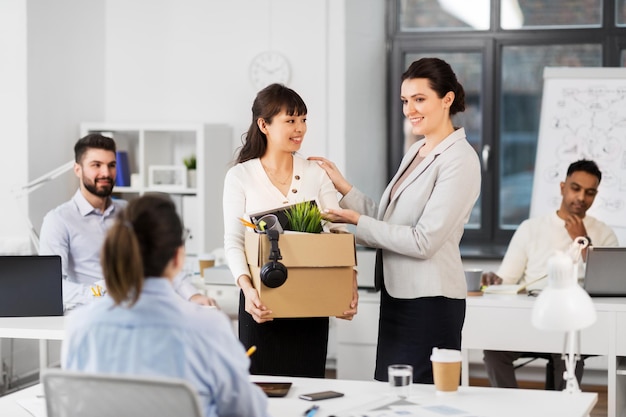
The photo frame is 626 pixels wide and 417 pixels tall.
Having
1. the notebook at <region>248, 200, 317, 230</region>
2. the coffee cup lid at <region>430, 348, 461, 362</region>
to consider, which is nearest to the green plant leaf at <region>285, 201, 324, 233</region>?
the notebook at <region>248, 200, 317, 230</region>

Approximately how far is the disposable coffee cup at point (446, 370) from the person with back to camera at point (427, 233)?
0.41 m

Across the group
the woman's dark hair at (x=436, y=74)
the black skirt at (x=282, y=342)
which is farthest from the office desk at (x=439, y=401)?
the woman's dark hair at (x=436, y=74)

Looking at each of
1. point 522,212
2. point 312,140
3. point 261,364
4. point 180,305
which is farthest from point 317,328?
point 522,212

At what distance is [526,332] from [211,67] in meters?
3.04

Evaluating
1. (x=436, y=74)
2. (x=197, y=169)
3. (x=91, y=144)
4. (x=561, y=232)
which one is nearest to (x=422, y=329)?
(x=436, y=74)

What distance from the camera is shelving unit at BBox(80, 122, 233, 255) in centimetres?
570

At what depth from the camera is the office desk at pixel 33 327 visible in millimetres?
3121

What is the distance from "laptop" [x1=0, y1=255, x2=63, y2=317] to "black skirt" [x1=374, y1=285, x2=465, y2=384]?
126 centimetres

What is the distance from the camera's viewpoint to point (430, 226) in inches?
109

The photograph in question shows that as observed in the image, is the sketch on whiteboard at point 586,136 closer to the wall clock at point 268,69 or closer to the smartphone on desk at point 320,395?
the wall clock at point 268,69

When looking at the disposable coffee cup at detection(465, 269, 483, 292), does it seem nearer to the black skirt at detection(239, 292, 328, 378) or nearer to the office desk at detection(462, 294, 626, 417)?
the office desk at detection(462, 294, 626, 417)

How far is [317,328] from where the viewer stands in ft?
9.75

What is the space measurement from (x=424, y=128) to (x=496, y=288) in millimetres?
1510

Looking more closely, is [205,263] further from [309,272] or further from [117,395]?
[117,395]
